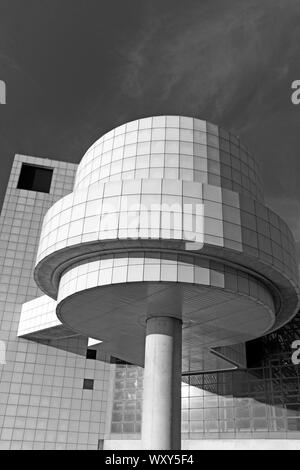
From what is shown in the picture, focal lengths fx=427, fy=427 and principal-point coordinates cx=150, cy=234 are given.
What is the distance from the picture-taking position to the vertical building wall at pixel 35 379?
40.8 metres

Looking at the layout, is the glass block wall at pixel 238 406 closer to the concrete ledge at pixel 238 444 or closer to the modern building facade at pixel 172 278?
the modern building facade at pixel 172 278

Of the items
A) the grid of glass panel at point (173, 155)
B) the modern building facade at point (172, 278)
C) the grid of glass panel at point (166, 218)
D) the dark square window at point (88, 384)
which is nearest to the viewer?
the grid of glass panel at point (166, 218)

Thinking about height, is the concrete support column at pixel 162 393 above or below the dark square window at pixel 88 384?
below

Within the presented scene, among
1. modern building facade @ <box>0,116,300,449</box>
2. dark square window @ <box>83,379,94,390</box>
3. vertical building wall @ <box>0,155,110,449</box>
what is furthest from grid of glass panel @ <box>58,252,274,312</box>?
dark square window @ <box>83,379,94,390</box>

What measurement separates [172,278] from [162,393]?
707 cm

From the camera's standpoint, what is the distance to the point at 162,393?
2481 cm

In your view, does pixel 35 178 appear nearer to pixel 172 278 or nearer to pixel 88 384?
pixel 88 384

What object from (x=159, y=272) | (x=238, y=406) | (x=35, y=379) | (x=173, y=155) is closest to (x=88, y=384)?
(x=35, y=379)

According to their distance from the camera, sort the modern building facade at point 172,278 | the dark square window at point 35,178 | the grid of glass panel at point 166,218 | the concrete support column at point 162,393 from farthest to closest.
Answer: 1. the dark square window at point 35,178
2. the concrete support column at point 162,393
3. the modern building facade at point 172,278
4. the grid of glass panel at point 166,218

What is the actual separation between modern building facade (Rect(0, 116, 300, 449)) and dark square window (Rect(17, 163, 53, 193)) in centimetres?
1623

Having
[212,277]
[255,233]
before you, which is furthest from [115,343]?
[255,233]

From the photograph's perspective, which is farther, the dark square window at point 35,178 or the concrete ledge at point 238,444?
the dark square window at point 35,178

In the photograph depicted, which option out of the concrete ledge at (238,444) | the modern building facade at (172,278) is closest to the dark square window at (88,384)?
the modern building facade at (172,278)

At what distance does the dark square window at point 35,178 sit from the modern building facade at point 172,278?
53.2ft
